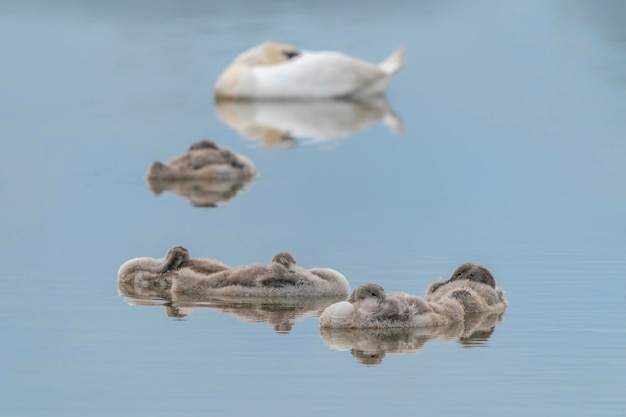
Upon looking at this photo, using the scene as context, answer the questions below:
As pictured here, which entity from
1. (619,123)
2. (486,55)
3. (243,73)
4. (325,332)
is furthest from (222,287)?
(486,55)

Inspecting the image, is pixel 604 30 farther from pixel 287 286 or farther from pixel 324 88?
pixel 287 286

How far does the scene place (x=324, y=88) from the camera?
4062cm

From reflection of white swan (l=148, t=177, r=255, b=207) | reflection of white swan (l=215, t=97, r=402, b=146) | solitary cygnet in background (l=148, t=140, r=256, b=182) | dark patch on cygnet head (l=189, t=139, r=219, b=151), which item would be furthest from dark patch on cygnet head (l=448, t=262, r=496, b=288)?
reflection of white swan (l=215, t=97, r=402, b=146)

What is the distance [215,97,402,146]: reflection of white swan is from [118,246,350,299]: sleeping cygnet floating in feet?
46.8

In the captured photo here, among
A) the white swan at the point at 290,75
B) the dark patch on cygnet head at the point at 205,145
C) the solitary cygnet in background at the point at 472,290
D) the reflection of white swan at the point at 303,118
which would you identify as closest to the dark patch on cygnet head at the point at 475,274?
the solitary cygnet in background at the point at 472,290

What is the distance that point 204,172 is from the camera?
89.9 feet

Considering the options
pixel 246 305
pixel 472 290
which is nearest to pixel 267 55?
pixel 246 305

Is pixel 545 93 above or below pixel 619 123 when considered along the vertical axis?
above

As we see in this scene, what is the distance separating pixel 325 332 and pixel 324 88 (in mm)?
25398

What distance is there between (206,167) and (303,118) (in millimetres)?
9652

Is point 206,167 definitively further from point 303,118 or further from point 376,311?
point 376,311

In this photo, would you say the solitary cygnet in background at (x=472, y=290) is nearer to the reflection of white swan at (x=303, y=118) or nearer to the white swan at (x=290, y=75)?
the reflection of white swan at (x=303, y=118)

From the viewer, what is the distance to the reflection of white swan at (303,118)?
1330 inches

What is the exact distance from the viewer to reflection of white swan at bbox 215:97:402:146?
111 ft
